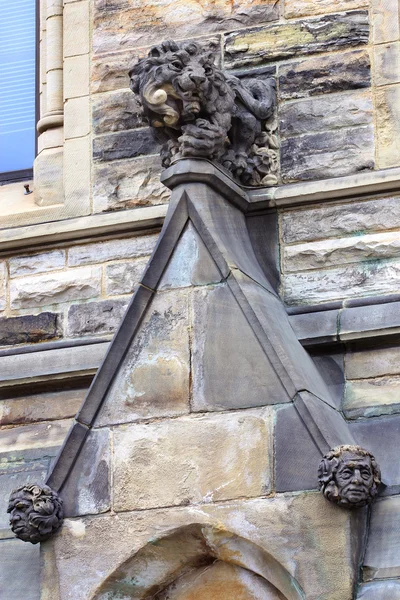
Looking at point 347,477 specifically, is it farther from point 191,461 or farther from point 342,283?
point 342,283

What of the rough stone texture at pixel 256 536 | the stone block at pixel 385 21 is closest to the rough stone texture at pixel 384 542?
the rough stone texture at pixel 256 536

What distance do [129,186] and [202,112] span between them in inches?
24.7

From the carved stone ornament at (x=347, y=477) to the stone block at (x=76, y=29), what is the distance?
259cm

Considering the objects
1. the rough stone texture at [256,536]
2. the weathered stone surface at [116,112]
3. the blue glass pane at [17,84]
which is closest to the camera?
the rough stone texture at [256,536]

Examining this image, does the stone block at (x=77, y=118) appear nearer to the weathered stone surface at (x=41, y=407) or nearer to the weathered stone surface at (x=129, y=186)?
the weathered stone surface at (x=129, y=186)

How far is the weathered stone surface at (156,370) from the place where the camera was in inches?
276

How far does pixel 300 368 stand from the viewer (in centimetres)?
695

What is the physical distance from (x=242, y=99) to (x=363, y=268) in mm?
880

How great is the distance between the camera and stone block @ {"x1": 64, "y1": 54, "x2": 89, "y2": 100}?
8281 mm

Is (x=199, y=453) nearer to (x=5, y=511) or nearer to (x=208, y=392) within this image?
(x=208, y=392)

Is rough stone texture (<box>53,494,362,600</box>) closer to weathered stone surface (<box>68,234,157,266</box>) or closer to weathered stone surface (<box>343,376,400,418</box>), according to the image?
weathered stone surface (<box>343,376,400,418</box>)

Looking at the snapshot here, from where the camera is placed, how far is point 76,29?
27.5ft

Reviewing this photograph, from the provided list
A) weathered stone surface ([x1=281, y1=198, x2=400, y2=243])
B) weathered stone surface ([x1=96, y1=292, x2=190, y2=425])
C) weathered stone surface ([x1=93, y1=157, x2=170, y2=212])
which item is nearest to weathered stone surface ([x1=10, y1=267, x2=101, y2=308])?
weathered stone surface ([x1=93, y1=157, x2=170, y2=212])

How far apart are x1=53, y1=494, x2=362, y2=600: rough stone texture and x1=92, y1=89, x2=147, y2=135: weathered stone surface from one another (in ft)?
6.49
